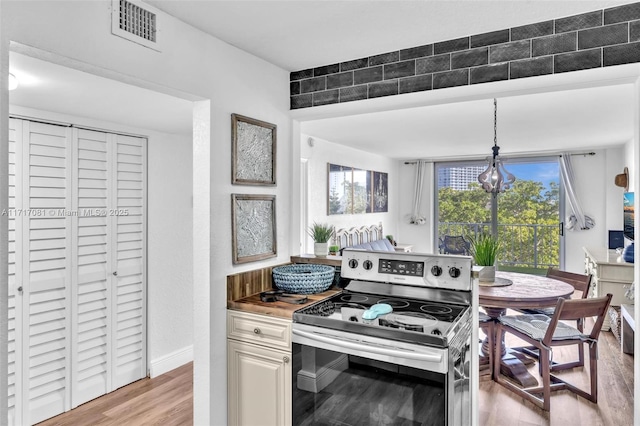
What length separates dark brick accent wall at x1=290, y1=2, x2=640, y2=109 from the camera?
1.81 meters

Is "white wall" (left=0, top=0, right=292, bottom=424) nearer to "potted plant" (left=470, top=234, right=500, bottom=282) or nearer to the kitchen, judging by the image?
the kitchen

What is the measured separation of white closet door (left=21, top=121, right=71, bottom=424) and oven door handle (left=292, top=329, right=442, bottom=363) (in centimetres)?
190

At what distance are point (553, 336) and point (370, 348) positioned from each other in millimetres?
1816

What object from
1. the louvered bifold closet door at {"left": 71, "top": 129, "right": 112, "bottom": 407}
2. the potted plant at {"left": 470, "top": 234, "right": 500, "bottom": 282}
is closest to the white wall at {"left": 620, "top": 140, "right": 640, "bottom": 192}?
the potted plant at {"left": 470, "top": 234, "right": 500, "bottom": 282}

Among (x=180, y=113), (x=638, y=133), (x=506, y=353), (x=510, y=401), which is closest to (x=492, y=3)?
(x=638, y=133)

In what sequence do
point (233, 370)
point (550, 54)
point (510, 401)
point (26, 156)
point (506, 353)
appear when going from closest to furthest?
1. point (550, 54)
2. point (233, 370)
3. point (26, 156)
4. point (510, 401)
5. point (506, 353)

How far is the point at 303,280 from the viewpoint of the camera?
2.41m

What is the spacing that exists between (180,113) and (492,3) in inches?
79.6

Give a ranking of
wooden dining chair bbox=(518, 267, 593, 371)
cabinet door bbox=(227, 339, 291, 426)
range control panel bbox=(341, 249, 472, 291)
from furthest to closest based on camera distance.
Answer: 1. wooden dining chair bbox=(518, 267, 593, 371)
2. range control panel bbox=(341, 249, 472, 291)
3. cabinet door bbox=(227, 339, 291, 426)

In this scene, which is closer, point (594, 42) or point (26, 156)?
point (594, 42)

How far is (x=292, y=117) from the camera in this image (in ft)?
9.00

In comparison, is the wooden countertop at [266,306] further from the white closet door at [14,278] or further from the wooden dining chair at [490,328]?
the wooden dining chair at [490,328]

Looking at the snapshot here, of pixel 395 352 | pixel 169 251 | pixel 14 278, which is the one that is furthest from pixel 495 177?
pixel 14 278

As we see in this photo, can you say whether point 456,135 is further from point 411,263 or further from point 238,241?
point 238,241
